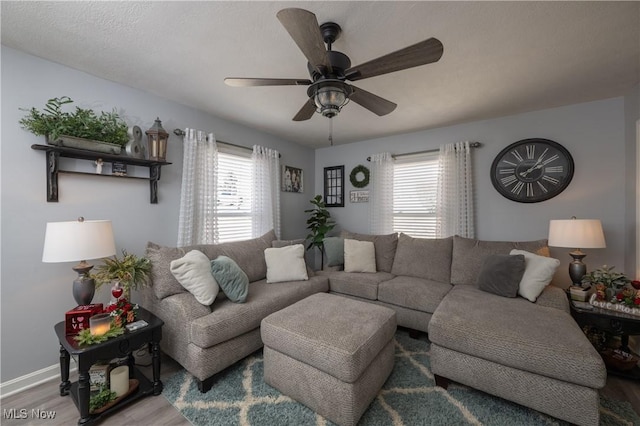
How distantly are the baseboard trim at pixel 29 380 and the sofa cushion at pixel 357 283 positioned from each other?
257 centimetres

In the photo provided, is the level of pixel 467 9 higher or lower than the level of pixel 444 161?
higher

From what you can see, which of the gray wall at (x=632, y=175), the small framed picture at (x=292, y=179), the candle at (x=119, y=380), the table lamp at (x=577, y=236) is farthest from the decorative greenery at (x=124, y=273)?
the gray wall at (x=632, y=175)

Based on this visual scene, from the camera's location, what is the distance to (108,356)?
161cm

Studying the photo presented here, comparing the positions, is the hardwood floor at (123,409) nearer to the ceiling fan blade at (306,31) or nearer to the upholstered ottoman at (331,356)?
the upholstered ottoman at (331,356)

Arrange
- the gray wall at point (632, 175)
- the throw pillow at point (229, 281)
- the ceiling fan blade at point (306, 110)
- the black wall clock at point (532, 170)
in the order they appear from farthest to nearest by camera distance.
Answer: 1. the black wall clock at point (532, 170)
2. the gray wall at point (632, 175)
3. the throw pillow at point (229, 281)
4. the ceiling fan blade at point (306, 110)

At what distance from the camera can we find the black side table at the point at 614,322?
6.39 ft

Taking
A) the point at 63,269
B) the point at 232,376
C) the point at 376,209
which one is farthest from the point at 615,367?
the point at 63,269

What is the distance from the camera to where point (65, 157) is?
212 cm

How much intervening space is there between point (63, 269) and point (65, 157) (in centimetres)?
92

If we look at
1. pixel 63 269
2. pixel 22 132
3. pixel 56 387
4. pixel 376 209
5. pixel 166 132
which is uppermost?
pixel 166 132

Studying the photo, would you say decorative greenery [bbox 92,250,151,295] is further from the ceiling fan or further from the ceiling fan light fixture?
the ceiling fan light fixture

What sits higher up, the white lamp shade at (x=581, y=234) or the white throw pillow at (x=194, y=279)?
the white lamp shade at (x=581, y=234)

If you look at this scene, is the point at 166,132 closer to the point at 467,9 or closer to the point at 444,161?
the point at 467,9

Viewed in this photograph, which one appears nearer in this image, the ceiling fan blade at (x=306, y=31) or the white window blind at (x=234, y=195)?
the ceiling fan blade at (x=306, y=31)
